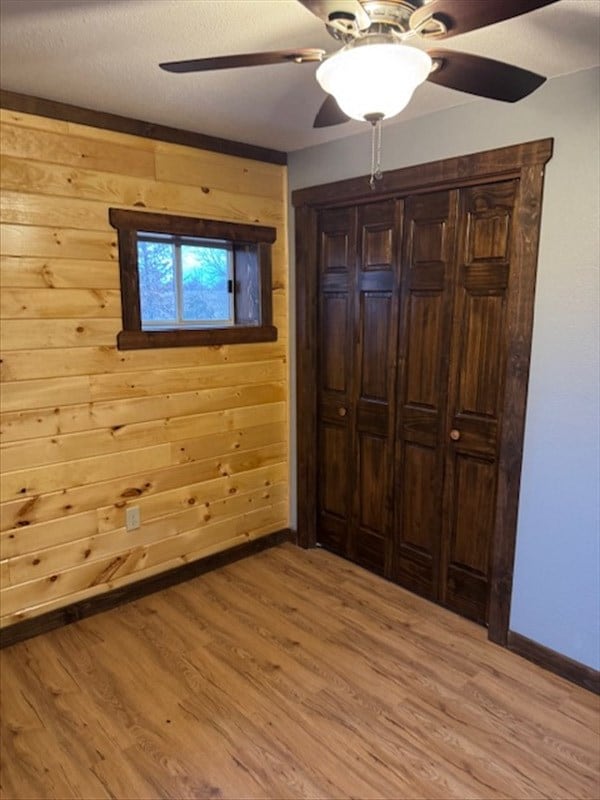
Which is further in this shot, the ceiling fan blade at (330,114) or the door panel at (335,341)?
the door panel at (335,341)

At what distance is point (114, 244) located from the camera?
8.34 ft

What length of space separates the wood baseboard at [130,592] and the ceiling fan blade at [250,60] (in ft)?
7.65

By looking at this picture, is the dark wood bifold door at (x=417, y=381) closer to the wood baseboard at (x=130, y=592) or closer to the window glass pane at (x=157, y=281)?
the wood baseboard at (x=130, y=592)

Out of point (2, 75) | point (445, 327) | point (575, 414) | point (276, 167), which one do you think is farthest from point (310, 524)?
point (2, 75)

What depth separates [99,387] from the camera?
258 centimetres

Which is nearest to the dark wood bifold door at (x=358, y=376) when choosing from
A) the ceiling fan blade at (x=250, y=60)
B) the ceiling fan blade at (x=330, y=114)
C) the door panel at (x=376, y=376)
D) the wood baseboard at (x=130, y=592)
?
the door panel at (x=376, y=376)

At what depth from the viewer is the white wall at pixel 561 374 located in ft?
6.66

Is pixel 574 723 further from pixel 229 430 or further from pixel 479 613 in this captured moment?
pixel 229 430

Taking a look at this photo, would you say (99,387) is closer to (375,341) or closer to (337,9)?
(375,341)

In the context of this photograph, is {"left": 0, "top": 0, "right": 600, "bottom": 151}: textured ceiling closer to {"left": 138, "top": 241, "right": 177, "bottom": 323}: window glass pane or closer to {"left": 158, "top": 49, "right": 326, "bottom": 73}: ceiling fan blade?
{"left": 158, "top": 49, "right": 326, "bottom": 73}: ceiling fan blade

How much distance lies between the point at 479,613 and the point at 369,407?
3.74ft

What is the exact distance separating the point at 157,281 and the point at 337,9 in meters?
1.91

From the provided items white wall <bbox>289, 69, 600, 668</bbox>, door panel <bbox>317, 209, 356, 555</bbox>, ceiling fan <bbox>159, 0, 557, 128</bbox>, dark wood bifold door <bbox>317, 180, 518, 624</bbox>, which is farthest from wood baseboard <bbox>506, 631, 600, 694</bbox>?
ceiling fan <bbox>159, 0, 557, 128</bbox>

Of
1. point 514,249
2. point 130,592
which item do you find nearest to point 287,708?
point 130,592
